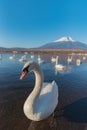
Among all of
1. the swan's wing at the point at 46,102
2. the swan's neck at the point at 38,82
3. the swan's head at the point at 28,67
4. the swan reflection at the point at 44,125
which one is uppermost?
the swan's head at the point at 28,67

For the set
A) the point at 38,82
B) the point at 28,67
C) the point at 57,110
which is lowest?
the point at 57,110

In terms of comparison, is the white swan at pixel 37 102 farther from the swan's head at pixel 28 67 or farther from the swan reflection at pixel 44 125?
the swan reflection at pixel 44 125

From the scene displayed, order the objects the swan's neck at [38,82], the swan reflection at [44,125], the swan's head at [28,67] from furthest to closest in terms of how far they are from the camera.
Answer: the swan reflection at [44,125] < the swan's neck at [38,82] < the swan's head at [28,67]

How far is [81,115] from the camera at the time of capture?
8977 millimetres

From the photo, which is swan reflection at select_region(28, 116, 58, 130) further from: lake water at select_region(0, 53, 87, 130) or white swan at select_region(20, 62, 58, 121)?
white swan at select_region(20, 62, 58, 121)

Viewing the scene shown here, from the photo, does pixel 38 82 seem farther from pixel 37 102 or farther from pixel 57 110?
pixel 57 110

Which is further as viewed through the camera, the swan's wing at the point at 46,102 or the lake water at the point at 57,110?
the lake water at the point at 57,110

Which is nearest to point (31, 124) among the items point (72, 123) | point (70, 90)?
point (72, 123)

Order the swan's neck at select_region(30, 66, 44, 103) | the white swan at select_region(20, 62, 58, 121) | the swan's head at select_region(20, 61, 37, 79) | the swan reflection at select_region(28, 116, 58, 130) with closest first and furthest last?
the swan's head at select_region(20, 61, 37, 79)
the white swan at select_region(20, 62, 58, 121)
the swan's neck at select_region(30, 66, 44, 103)
the swan reflection at select_region(28, 116, 58, 130)

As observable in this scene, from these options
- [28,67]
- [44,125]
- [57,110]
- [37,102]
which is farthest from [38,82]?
[57,110]

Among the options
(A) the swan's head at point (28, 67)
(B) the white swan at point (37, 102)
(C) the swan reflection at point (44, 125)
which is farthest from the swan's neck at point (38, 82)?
(C) the swan reflection at point (44, 125)

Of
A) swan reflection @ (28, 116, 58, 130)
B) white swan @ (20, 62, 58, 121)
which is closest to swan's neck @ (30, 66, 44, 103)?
white swan @ (20, 62, 58, 121)

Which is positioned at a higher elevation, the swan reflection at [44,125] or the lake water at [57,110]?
the lake water at [57,110]

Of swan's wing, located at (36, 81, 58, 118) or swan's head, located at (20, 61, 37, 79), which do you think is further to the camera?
swan's wing, located at (36, 81, 58, 118)
